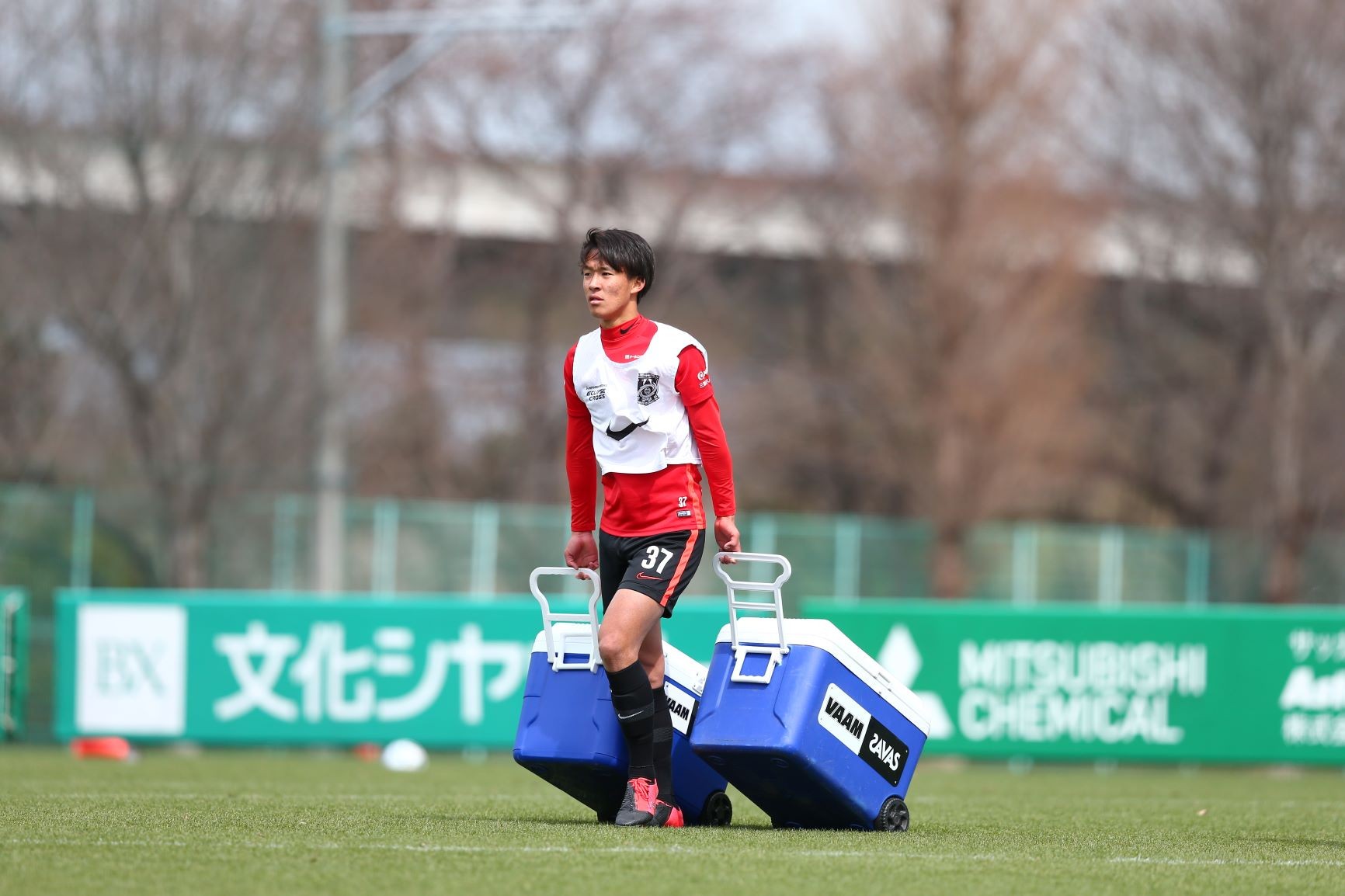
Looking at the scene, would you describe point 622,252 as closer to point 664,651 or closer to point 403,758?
point 664,651

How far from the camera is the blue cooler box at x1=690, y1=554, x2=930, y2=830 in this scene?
6.59 meters

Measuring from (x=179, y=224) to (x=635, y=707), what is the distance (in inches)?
571

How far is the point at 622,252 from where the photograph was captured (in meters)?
6.79

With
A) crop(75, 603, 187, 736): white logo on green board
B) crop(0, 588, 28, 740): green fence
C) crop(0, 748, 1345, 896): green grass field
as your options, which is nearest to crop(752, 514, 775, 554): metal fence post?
crop(75, 603, 187, 736): white logo on green board

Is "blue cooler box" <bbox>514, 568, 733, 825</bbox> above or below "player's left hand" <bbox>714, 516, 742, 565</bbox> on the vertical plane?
below

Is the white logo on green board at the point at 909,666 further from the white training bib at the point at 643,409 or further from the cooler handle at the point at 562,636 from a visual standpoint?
the white training bib at the point at 643,409

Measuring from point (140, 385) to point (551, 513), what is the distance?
225 inches

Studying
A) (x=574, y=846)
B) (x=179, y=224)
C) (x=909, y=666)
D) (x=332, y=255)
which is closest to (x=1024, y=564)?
(x=909, y=666)

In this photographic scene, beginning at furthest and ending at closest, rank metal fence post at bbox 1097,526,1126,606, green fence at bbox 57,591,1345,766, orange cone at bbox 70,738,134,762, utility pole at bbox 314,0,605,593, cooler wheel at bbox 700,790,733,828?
metal fence post at bbox 1097,526,1126,606
utility pole at bbox 314,0,605,593
green fence at bbox 57,591,1345,766
orange cone at bbox 70,738,134,762
cooler wheel at bbox 700,790,733,828

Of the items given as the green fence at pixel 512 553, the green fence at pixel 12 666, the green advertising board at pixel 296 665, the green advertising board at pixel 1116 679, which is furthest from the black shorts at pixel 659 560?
the green fence at pixel 512 553

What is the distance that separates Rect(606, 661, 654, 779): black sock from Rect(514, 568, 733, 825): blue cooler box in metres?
0.15

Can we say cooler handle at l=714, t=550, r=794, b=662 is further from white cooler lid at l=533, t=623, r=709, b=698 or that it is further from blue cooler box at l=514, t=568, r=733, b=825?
blue cooler box at l=514, t=568, r=733, b=825

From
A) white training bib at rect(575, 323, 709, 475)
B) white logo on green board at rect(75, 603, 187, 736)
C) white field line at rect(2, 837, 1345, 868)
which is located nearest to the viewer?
white field line at rect(2, 837, 1345, 868)

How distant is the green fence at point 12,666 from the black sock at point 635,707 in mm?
9690
